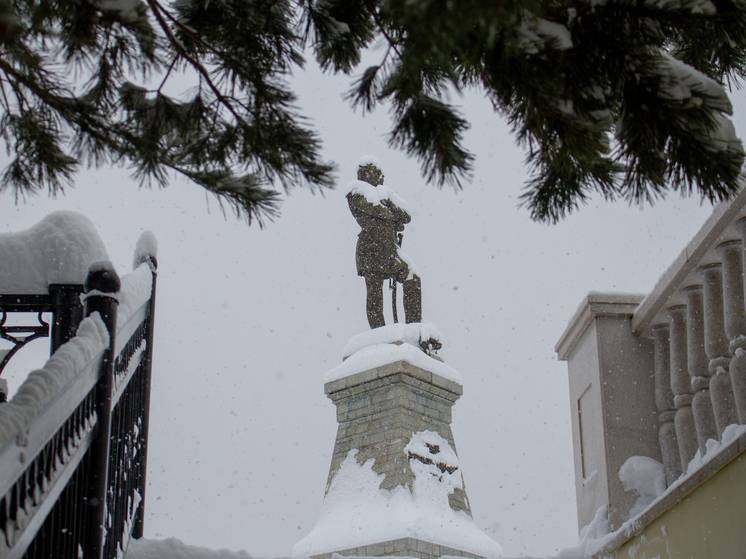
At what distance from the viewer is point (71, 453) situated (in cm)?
220

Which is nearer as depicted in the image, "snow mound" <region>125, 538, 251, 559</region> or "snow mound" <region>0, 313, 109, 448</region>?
"snow mound" <region>0, 313, 109, 448</region>

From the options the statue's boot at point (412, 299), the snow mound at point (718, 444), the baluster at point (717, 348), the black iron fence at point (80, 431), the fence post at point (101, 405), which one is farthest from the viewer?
the statue's boot at point (412, 299)

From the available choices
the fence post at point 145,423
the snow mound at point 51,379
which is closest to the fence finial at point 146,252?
the fence post at point 145,423

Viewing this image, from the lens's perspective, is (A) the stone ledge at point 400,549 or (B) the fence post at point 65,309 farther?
(A) the stone ledge at point 400,549

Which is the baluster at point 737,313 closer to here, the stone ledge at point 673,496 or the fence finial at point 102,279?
the stone ledge at point 673,496

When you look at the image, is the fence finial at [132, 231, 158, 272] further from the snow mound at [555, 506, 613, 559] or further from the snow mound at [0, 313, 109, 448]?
the snow mound at [555, 506, 613, 559]

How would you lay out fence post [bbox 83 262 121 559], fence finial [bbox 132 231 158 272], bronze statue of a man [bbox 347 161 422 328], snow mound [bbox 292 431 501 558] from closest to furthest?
fence post [bbox 83 262 121 559], fence finial [bbox 132 231 158 272], snow mound [bbox 292 431 501 558], bronze statue of a man [bbox 347 161 422 328]

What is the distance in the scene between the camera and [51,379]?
6.71 ft

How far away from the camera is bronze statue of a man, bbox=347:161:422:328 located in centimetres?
1209

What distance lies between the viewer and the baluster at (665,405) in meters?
3.46

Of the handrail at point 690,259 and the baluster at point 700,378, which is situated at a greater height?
the handrail at point 690,259

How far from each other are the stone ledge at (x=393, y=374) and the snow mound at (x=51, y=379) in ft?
28.7

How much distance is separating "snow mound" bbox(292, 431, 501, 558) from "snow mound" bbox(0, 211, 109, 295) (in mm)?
7144

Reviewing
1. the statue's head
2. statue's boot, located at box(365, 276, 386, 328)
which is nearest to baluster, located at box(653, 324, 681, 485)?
statue's boot, located at box(365, 276, 386, 328)
